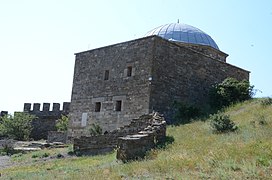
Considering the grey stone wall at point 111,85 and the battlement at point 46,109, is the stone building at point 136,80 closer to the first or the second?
the grey stone wall at point 111,85

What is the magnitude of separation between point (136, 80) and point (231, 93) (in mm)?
5548

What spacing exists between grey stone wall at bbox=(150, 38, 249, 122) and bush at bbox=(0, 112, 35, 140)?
12.6m

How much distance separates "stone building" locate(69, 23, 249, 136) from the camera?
713 inches

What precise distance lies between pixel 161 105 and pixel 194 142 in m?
6.51

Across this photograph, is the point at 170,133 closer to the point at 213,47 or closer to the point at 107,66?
the point at 107,66

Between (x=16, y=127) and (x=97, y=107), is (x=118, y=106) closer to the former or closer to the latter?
(x=97, y=107)

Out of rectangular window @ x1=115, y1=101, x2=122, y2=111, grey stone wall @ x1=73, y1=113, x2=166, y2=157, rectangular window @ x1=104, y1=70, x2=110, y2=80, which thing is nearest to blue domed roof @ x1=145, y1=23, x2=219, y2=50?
rectangular window @ x1=104, y1=70, x2=110, y2=80

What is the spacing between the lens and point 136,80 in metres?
18.4

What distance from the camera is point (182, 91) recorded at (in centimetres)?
1942

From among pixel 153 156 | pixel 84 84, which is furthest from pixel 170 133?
pixel 84 84

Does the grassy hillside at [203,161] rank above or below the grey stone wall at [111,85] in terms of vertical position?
below

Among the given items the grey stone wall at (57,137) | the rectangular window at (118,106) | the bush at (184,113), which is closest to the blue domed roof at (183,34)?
the bush at (184,113)

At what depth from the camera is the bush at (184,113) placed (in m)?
18.1

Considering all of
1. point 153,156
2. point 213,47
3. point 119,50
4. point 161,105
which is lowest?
point 153,156
